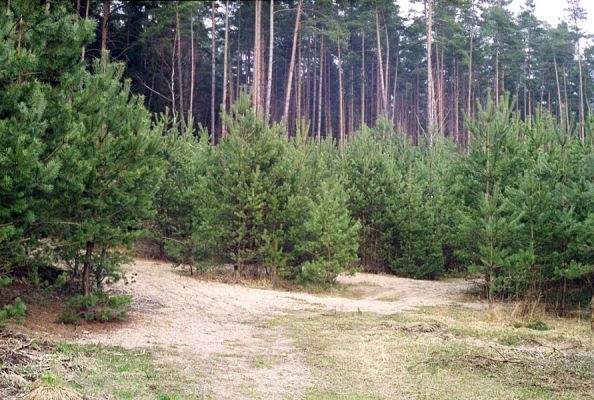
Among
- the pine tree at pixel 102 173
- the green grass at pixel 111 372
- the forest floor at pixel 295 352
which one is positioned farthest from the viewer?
the pine tree at pixel 102 173

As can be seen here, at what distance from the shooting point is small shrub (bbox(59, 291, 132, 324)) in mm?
9062

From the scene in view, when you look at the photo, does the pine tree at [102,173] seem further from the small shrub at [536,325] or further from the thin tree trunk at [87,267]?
the small shrub at [536,325]

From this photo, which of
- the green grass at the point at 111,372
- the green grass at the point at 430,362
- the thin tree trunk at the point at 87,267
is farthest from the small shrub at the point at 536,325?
the thin tree trunk at the point at 87,267

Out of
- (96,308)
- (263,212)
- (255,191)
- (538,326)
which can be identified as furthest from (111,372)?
(263,212)

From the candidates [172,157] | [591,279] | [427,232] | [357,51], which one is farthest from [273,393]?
[357,51]

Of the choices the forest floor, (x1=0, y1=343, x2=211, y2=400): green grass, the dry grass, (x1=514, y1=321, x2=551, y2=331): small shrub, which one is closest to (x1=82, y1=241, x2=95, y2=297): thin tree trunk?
the forest floor

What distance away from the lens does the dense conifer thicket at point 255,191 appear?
759 centimetres

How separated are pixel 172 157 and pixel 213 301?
6.12 m

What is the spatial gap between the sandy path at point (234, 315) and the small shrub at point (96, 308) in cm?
34

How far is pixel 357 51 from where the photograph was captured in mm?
46250

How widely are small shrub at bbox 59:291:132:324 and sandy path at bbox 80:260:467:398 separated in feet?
1.11

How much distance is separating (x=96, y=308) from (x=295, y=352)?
347cm

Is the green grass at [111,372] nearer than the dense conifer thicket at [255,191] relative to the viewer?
Yes

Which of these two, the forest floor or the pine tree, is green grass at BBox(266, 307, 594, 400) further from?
the pine tree
